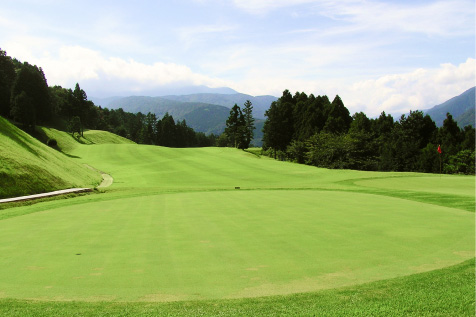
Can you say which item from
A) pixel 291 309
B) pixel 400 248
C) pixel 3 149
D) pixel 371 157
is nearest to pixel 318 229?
pixel 400 248

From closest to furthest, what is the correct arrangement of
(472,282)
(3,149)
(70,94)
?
1. (472,282)
2. (3,149)
3. (70,94)

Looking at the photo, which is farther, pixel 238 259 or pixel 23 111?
pixel 23 111

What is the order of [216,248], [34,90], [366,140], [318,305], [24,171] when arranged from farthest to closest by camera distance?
[34,90]
[366,140]
[24,171]
[216,248]
[318,305]

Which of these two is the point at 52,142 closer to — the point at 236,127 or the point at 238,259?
the point at 236,127

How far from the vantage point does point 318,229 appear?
29.6ft

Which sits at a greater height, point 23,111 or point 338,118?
point 23,111

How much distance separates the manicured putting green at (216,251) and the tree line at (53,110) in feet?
246

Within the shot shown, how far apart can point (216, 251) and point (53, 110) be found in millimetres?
105875

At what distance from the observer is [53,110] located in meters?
97.5

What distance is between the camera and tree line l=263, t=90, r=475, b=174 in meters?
51.3

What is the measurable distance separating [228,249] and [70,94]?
107 metres

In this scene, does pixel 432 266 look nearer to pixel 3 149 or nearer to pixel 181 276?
pixel 181 276

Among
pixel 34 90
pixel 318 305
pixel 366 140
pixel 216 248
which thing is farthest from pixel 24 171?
pixel 34 90

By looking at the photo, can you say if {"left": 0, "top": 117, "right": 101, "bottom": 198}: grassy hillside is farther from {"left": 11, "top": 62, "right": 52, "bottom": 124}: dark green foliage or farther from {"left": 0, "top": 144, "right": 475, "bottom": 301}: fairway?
{"left": 11, "top": 62, "right": 52, "bottom": 124}: dark green foliage
